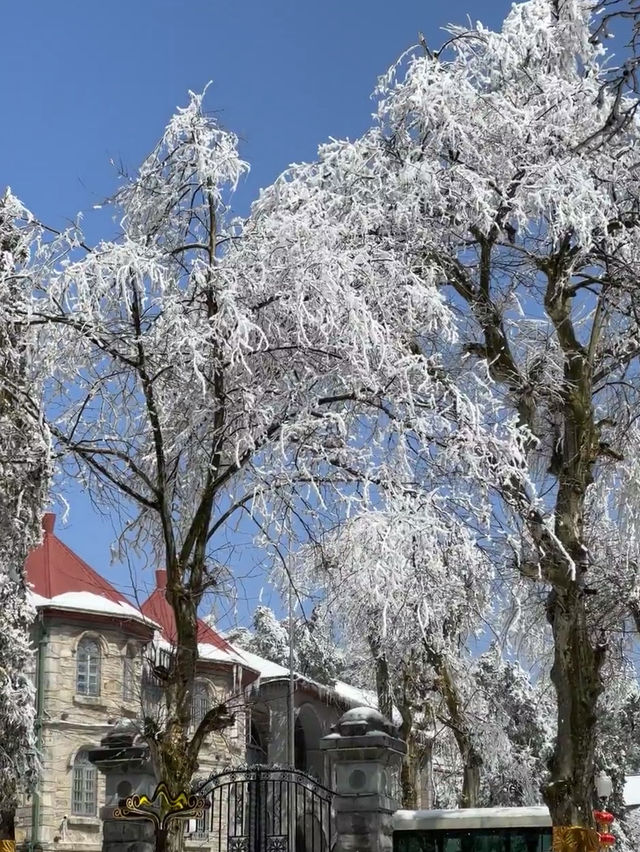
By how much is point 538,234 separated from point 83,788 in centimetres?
2405

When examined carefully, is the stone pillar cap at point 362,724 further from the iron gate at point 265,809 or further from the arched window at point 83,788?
the arched window at point 83,788

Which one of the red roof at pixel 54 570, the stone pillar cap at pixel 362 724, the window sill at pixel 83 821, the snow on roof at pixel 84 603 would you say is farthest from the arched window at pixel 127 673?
the stone pillar cap at pixel 362 724

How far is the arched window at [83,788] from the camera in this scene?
31.8 metres

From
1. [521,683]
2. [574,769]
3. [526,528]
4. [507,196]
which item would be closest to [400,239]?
[507,196]

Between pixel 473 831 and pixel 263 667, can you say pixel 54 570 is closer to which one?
pixel 263 667

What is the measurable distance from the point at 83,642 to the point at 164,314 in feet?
80.3

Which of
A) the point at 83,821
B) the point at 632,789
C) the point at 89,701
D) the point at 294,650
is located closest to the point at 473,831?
the point at 83,821

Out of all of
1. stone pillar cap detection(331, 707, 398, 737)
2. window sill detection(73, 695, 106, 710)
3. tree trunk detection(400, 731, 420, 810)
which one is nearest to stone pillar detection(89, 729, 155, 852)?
stone pillar cap detection(331, 707, 398, 737)

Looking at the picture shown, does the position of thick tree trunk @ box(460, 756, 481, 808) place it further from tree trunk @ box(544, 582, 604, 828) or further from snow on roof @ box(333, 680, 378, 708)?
snow on roof @ box(333, 680, 378, 708)

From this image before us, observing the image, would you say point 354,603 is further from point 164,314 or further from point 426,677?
point 426,677

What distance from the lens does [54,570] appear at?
115ft

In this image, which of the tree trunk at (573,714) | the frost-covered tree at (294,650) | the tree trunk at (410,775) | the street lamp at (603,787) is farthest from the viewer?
the frost-covered tree at (294,650)

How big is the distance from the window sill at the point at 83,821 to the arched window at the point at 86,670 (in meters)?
3.39

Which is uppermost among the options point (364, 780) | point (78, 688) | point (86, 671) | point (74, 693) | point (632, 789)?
point (86, 671)
